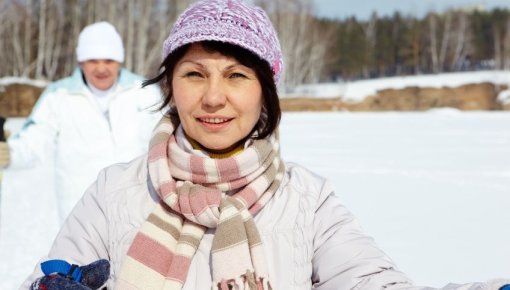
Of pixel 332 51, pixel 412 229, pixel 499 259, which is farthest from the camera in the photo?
pixel 332 51

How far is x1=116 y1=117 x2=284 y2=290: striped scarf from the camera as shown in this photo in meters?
1.23

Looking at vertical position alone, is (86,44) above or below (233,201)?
above

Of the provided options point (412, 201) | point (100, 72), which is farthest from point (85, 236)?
point (412, 201)

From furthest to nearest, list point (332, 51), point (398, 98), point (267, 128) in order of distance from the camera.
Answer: point (332, 51), point (398, 98), point (267, 128)

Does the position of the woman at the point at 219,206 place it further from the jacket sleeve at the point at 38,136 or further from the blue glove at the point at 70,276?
the jacket sleeve at the point at 38,136

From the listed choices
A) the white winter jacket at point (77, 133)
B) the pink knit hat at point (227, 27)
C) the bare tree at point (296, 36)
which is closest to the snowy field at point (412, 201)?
the white winter jacket at point (77, 133)

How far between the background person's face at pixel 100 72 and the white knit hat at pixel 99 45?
0.03 m

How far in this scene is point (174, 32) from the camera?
4.38ft

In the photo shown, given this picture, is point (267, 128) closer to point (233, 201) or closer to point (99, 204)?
point (233, 201)

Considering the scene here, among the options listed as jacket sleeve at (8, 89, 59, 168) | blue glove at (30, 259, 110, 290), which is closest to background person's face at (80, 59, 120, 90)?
jacket sleeve at (8, 89, 59, 168)

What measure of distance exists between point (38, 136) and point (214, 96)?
2.22 metres

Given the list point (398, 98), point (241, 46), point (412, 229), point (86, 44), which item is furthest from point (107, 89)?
point (398, 98)

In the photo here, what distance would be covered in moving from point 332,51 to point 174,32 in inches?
1824

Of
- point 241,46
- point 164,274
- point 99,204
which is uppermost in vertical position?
point 241,46
